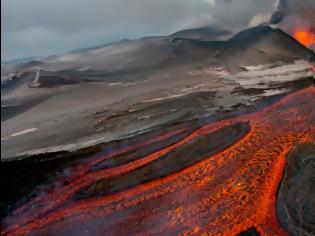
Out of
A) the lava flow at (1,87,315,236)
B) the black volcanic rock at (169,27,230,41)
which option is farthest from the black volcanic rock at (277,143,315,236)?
the black volcanic rock at (169,27,230,41)

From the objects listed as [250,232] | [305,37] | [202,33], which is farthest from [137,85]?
[202,33]

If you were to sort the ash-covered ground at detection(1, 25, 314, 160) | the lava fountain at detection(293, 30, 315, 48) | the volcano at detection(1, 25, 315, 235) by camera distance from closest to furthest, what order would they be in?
1. the volcano at detection(1, 25, 315, 235)
2. the ash-covered ground at detection(1, 25, 314, 160)
3. the lava fountain at detection(293, 30, 315, 48)

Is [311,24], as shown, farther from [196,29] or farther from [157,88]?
[157,88]

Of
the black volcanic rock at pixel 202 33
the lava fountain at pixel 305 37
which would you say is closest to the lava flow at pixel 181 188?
the lava fountain at pixel 305 37

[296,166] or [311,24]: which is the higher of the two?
[311,24]

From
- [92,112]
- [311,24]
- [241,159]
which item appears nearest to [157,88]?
[92,112]

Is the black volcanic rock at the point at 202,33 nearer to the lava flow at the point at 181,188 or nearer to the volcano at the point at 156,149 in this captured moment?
the volcano at the point at 156,149

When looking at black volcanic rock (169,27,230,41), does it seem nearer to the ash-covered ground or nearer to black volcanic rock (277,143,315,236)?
the ash-covered ground
